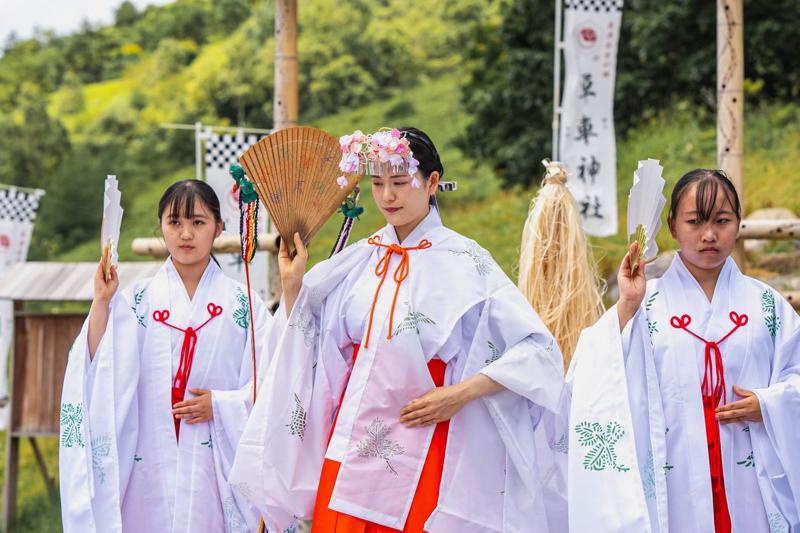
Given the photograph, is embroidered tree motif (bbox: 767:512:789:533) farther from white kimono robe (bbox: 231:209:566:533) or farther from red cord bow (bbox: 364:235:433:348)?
red cord bow (bbox: 364:235:433:348)

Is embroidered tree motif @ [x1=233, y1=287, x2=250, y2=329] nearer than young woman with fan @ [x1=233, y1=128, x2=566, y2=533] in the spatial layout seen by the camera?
No

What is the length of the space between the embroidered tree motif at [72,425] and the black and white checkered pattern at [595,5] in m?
4.89

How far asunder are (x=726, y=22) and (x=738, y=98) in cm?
42

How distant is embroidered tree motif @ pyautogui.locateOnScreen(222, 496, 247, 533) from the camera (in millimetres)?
3770

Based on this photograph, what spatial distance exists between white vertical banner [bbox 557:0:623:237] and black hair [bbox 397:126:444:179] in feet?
13.6

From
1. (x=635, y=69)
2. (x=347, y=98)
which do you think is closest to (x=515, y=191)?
(x=635, y=69)

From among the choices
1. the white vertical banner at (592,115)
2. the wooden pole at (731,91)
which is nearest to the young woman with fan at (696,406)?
the wooden pole at (731,91)

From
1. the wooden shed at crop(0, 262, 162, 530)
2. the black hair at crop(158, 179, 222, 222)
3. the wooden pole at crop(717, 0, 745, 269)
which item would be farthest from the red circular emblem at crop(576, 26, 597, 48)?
the black hair at crop(158, 179, 222, 222)

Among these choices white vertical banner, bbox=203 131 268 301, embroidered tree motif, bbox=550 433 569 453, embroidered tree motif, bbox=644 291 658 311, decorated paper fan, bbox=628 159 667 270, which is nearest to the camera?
decorated paper fan, bbox=628 159 667 270

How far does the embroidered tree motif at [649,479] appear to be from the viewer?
10.3 ft

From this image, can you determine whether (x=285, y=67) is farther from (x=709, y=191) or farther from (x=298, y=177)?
(x=709, y=191)

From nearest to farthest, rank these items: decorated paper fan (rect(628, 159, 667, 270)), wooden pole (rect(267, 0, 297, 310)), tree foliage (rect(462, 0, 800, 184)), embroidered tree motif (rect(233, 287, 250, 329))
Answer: decorated paper fan (rect(628, 159, 667, 270)), embroidered tree motif (rect(233, 287, 250, 329)), wooden pole (rect(267, 0, 297, 310)), tree foliage (rect(462, 0, 800, 184))

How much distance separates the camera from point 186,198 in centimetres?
385

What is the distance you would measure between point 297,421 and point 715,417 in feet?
4.52
